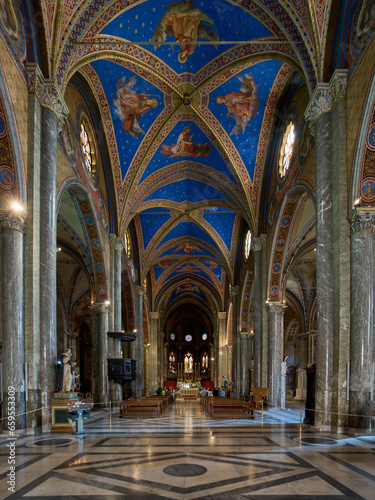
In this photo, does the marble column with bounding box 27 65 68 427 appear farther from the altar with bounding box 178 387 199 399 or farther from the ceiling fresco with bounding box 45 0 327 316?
the altar with bounding box 178 387 199 399

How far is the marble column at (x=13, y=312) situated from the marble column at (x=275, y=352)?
40.6 feet

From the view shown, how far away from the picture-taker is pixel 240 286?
30.0 m

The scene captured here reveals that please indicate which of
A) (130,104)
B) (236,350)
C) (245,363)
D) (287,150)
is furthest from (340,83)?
(236,350)

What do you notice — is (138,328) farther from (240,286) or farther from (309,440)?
(309,440)

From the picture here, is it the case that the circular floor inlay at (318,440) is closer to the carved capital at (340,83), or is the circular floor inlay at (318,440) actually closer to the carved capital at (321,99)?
the carved capital at (321,99)

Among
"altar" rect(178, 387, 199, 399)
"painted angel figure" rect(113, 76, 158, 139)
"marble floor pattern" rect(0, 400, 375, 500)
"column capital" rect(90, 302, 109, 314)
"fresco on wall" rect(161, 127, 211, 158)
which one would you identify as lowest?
"altar" rect(178, 387, 199, 399)

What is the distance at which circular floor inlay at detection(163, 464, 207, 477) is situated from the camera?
6.55 meters

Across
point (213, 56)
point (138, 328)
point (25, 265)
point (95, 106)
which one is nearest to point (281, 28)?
point (213, 56)

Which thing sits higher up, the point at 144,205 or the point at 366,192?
the point at 144,205

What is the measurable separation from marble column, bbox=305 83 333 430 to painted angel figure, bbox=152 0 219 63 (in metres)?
5.47

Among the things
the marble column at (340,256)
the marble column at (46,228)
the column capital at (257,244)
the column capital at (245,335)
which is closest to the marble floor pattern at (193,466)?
the marble column at (340,256)

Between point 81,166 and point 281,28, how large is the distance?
27.8ft

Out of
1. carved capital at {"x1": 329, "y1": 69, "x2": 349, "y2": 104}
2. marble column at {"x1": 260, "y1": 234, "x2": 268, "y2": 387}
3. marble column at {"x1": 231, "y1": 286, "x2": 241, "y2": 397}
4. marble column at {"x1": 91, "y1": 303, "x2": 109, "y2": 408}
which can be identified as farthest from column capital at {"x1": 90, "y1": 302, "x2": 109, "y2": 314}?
carved capital at {"x1": 329, "y1": 69, "x2": 349, "y2": 104}

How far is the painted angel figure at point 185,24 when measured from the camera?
50.1ft
